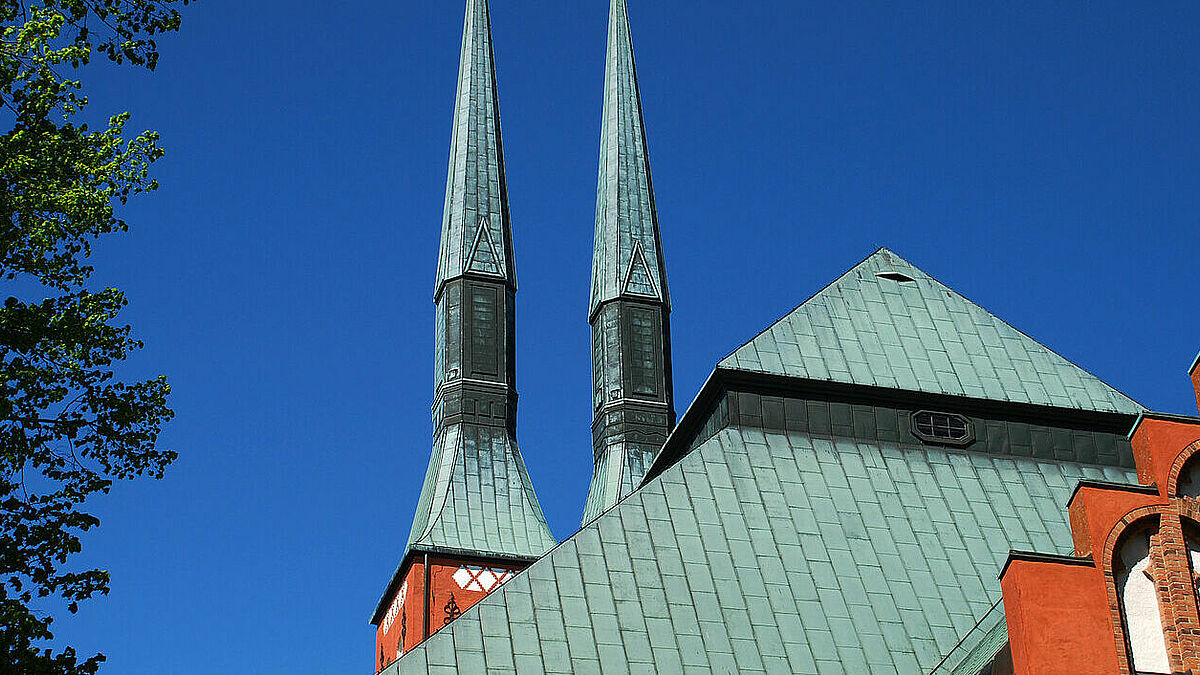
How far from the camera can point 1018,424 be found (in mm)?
25672

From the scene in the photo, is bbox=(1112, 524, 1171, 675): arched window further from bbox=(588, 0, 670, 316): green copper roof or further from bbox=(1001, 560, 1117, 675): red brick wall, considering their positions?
bbox=(588, 0, 670, 316): green copper roof

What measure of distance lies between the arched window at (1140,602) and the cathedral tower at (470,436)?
21493mm

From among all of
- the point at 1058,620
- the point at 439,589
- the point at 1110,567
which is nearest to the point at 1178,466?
the point at 1110,567

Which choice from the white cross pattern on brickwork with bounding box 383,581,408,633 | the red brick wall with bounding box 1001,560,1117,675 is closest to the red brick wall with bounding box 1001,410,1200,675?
the red brick wall with bounding box 1001,560,1117,675

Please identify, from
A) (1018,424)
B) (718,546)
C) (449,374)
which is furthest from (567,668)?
(449,374)

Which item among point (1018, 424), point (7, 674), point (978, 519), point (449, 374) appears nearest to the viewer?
point (7, 674)

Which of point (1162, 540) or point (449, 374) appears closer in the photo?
point (1162, 540)

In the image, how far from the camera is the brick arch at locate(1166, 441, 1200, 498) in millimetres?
16453

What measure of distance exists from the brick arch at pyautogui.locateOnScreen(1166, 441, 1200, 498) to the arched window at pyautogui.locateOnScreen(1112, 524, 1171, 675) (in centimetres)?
40

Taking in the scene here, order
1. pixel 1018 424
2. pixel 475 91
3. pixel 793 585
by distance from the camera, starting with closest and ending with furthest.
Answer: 1. pixel 793 585
2. pixel 1018 424
3. pixel 475 91

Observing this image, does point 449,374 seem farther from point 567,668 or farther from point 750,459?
point 567,668

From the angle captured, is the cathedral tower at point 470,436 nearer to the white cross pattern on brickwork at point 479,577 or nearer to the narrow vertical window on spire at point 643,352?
the white cross pattern on brickwork at point 479,577

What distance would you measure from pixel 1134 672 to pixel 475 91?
35.0 meters

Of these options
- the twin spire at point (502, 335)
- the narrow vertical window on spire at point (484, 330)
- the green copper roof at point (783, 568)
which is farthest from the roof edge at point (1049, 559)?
the narrow vertical window on spire at point (484, 330)
